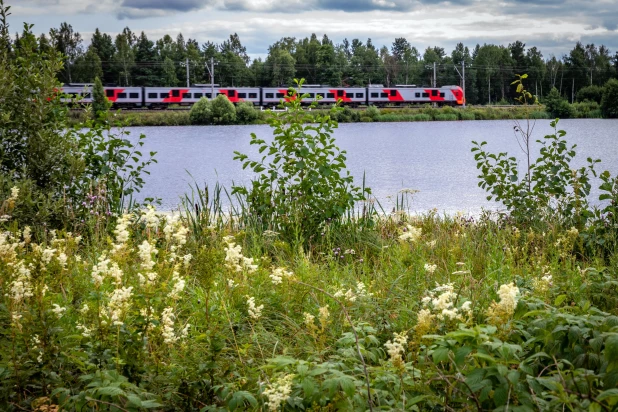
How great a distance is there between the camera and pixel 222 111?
38.6m

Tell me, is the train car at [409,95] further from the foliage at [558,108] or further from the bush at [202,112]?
the bush at [202,112]

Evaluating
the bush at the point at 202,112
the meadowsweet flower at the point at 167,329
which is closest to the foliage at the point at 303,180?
the meadowsweet flower at the point at 167,329

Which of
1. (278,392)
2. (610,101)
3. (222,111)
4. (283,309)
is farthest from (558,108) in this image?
(278,392)

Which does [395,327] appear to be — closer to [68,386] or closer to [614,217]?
[68,386]

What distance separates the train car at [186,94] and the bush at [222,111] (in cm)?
910

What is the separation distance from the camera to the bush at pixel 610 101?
149ft

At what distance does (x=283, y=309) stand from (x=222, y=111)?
36.0m

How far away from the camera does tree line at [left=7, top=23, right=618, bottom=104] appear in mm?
60562

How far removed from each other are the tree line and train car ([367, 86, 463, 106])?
7919mm

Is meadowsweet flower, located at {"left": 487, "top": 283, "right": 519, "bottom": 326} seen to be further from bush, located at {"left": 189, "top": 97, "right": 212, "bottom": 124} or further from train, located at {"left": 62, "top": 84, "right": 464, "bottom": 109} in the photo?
train, located at {"left": 62, "top": 84, "right": 464, "bottom": 109}

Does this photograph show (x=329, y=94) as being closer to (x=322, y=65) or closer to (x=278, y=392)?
(x=322, y=65)

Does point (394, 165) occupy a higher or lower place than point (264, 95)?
lower

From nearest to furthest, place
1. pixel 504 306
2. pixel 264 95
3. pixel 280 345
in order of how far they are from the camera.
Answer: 1. pixel 504 306
2. pixel 280 345
3. pixel 264 95

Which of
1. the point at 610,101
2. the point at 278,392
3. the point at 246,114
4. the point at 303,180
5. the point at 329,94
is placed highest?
the point at 329,94
